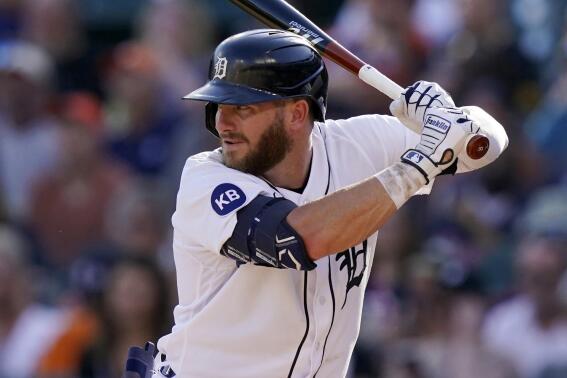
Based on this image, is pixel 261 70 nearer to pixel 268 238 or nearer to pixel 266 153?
pixel 266 153

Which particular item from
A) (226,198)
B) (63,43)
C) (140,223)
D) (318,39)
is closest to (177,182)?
(140,223)

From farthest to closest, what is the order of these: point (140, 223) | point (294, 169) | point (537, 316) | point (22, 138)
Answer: point (22, 138)
point (140, 223)
point (537, 316)
point (294, 169)

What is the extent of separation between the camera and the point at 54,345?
24.6 ft

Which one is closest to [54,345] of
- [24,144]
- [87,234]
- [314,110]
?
[87,234]

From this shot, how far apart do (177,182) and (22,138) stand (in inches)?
44.5

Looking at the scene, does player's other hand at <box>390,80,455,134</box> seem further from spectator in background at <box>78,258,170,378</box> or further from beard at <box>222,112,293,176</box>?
spectator in background at <box>78,258,170,378</box>

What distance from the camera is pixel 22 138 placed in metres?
8.80

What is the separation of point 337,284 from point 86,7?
243 inches

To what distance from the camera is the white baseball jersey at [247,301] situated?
14.0 ft

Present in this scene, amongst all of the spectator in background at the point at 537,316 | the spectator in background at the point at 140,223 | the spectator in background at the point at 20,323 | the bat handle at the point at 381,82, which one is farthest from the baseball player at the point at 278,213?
the spectator in background at the point at 140,223

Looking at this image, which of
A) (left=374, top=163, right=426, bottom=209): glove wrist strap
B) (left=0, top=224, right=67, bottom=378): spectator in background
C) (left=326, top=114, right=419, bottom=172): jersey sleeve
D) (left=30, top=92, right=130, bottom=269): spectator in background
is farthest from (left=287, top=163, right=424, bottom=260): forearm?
(left=30, top=92, right=130, bottom=269): spectator in background

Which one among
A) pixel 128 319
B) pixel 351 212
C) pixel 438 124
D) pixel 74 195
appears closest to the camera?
pixel 351 212

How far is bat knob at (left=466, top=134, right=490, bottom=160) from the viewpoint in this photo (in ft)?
13.6

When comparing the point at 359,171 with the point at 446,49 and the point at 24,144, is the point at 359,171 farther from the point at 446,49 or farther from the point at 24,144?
the point at 24,144
